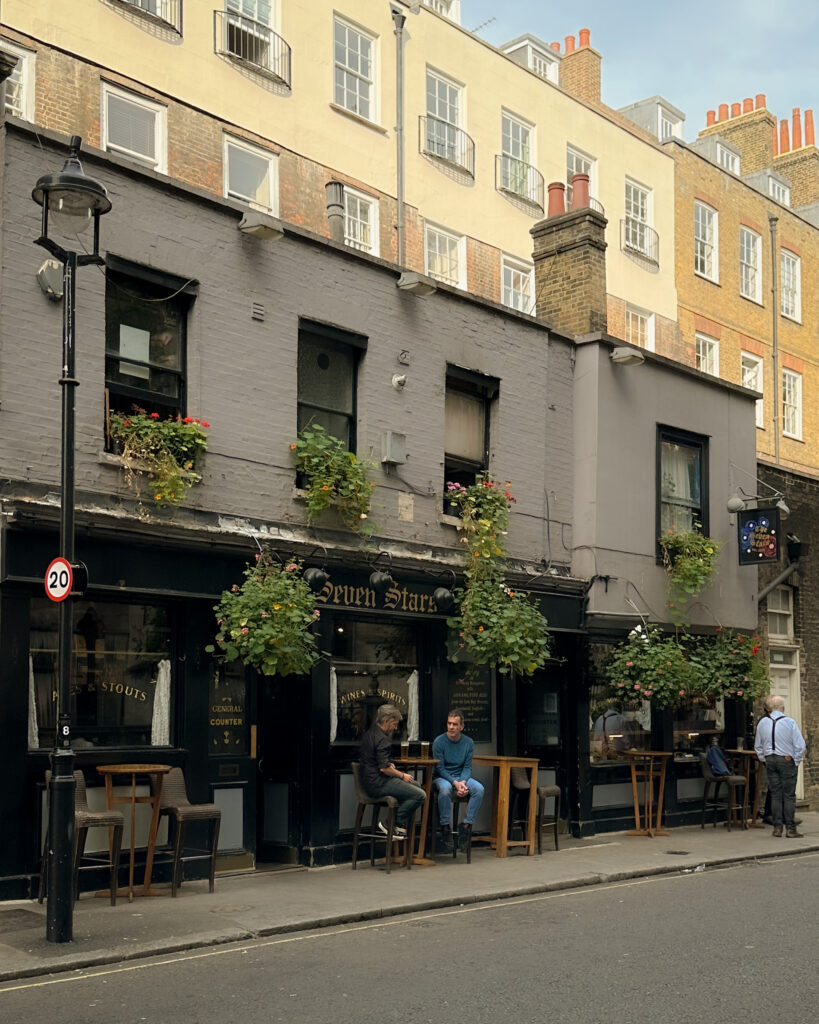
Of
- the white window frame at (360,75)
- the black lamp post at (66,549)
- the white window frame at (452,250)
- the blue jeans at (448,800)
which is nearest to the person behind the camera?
the black lamp post at (66,549)

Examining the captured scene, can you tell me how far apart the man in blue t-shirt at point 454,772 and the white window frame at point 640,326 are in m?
17.3

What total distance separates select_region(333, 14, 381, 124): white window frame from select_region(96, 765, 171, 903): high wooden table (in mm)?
14863

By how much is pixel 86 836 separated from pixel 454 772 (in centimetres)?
452

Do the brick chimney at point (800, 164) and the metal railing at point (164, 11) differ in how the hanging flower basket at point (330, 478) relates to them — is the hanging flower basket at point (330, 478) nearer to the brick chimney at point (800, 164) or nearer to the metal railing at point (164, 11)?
the metal railing at point (164, 11)

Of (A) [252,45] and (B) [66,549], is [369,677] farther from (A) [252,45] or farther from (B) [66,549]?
(A) [252,45]

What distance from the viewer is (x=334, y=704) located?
45.7 feet

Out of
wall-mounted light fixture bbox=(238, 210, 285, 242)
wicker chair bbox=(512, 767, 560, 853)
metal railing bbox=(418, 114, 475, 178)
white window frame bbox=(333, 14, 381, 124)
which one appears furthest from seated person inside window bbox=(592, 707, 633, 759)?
metal railing bbox=(418, 114, 475, 178)

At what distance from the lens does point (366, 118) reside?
23.1 m

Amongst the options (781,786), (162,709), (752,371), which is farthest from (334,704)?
(752,371)

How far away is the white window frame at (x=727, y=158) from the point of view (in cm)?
3534

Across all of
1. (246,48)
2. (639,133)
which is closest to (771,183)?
(639,133)

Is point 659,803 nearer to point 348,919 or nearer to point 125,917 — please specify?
point 348,919

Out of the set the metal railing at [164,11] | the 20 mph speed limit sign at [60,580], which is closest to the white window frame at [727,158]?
the metal railing at [164,11]

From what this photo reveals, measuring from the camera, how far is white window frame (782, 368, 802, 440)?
3344 centimetres
